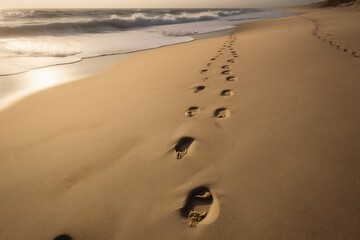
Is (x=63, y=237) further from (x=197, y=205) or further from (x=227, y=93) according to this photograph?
(x=227, y=93)

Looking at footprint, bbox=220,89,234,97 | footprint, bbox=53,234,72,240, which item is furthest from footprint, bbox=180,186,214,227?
footprint, bbox=220,89,234,97

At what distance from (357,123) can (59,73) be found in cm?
513

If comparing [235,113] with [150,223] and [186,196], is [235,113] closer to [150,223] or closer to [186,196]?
[186,196]

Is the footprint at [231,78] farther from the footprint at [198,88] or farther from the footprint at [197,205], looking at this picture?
the footprint at [197,205]

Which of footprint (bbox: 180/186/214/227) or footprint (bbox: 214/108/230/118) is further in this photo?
footprint (bbox: 214/108/230/118)

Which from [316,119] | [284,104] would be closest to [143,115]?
[284,104]

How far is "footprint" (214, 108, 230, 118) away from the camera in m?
2.54

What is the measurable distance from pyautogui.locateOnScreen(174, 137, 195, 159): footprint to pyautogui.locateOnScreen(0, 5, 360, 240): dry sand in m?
0.01

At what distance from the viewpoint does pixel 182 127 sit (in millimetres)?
2398

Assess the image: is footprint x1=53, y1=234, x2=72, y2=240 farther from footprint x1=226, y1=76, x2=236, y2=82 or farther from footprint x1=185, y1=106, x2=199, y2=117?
footprint x1=226, y1=76, x2=236, y2=82

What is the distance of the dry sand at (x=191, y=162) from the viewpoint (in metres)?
1.41

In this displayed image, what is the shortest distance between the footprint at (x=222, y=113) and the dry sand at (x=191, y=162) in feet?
0.16

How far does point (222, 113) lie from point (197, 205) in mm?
1266

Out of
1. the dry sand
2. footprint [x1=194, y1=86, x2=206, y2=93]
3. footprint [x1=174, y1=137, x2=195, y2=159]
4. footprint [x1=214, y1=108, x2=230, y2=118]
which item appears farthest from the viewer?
footprint [x1=194, y1=86, x2=206, y2=93]
